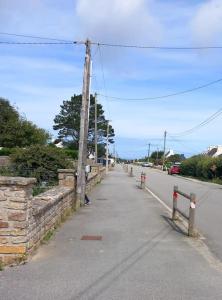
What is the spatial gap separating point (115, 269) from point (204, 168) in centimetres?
5282

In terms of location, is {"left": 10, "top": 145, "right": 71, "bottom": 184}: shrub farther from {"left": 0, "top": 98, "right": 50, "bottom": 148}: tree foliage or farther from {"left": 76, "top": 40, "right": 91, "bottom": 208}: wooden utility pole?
{"left": 0, "top": 98, "right": 50, "bottom": 148}: tree foliage

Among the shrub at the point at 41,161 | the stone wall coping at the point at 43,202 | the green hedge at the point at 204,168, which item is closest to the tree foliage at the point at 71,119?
the green hedge at the point at 204,168

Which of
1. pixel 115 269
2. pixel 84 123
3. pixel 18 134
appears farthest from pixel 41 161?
pixel 18 134

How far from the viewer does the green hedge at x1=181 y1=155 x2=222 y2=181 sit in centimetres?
5597

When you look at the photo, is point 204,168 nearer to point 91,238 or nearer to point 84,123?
point 84,123

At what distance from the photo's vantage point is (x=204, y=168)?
60.7 m

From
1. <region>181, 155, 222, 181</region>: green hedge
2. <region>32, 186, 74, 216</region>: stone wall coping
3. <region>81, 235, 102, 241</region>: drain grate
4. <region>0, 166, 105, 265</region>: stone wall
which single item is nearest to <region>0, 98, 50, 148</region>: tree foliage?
<region>181, 155, 222, 181</region>: green hedge

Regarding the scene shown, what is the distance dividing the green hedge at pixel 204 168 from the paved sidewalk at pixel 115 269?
141 feet

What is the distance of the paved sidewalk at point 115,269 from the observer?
24.0ft

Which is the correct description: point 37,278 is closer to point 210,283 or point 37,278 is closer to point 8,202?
point 8,202

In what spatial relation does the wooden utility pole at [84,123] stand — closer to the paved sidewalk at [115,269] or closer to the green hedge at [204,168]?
the paved sidewalk at [115,269]

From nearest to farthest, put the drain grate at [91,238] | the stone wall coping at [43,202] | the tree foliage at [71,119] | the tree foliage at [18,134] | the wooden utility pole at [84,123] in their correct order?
the stone wall coping at [43,202]
the drain grate at [91,238]
the wooden utility pole at [84,123]
the tree foliage at [18,134]
the tree foliage at [71,119]

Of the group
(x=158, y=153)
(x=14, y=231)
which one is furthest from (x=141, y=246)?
(x=158, y=153)

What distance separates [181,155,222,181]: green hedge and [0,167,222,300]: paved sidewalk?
42830mm
